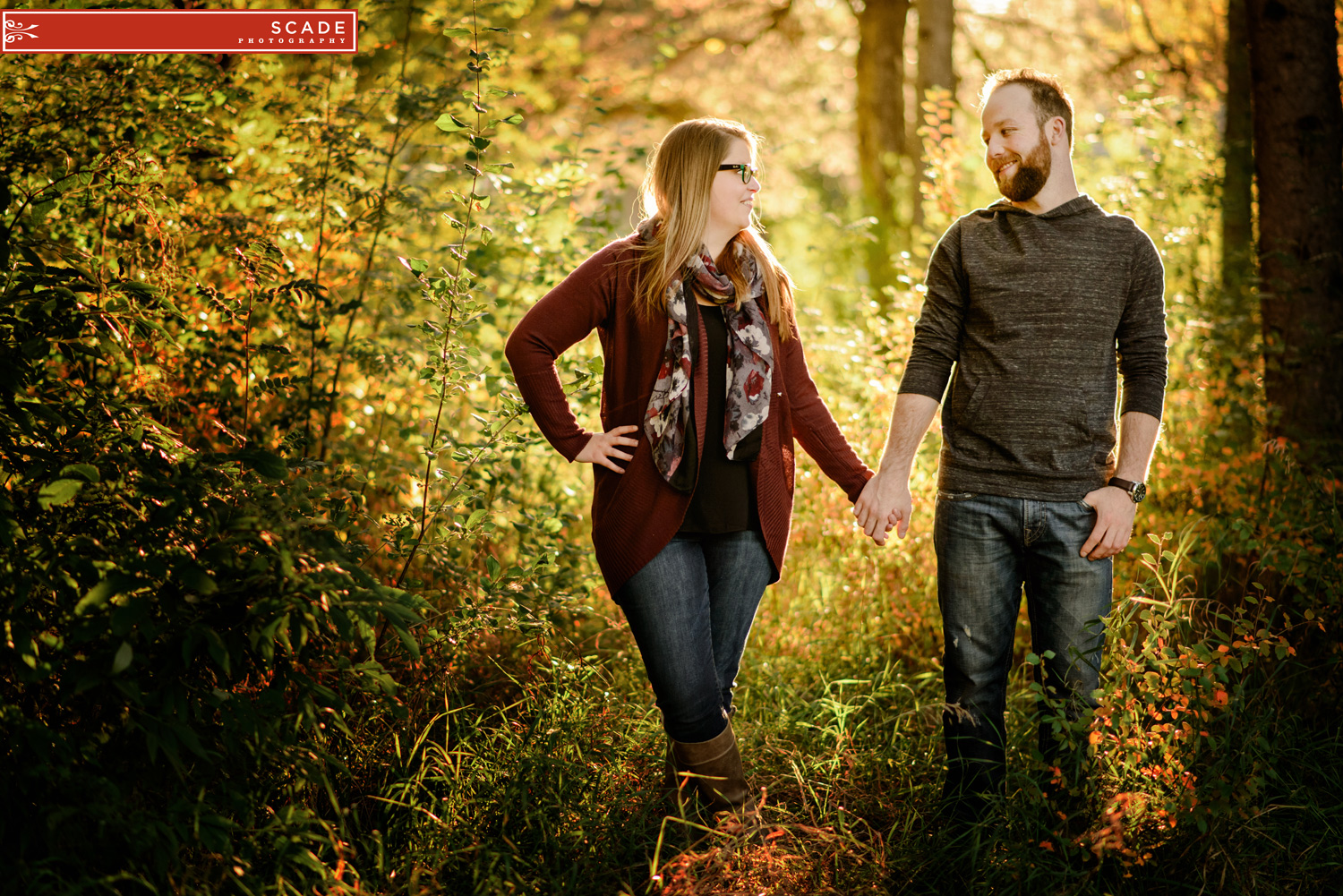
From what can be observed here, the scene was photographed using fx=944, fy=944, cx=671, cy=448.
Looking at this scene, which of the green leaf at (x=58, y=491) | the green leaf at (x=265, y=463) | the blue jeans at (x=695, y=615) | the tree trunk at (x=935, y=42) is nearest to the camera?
the green leaf at (x=58, y=491)

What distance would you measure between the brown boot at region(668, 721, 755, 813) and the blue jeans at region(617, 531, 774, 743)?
3 cm

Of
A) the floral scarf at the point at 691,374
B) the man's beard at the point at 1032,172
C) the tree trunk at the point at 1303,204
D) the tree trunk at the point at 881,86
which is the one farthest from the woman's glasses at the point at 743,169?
the tree trunk at the point at 881,86

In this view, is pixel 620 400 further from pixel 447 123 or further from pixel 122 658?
pixel 122 658

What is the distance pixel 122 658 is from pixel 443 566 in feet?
3.80

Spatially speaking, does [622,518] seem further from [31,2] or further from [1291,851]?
[31,2]

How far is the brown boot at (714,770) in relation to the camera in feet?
8.09

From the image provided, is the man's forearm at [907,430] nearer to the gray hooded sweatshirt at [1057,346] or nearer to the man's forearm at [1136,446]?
the gray hooded sweatshirt at [1057,346]

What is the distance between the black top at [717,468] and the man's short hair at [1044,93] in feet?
3.29

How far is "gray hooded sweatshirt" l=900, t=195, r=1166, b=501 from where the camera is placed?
2.46 m

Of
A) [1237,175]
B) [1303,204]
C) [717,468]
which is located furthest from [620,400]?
[1237,175]

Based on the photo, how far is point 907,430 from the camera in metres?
2.62

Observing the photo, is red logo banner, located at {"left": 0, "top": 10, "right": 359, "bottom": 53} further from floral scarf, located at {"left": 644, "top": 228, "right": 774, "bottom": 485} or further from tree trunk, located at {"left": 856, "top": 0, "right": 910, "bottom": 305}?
tree trunk, located at {"left": 856, "top": 0, "right": 910, "bottom": 305}

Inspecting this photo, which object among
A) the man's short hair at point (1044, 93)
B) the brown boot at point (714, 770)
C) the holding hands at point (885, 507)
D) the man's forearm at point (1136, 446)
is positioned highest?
the man's short hair at point (1044, 93)

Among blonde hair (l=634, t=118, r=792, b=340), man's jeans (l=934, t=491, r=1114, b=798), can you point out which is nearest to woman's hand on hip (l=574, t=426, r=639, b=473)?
blonde hair (l=634, t=118, r=792, b=340)
